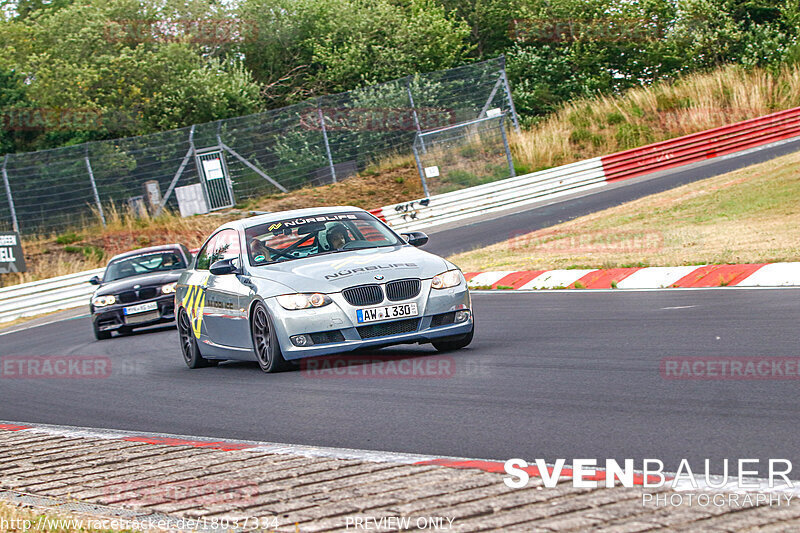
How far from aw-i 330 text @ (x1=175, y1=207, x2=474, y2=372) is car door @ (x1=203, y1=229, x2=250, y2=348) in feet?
0.04

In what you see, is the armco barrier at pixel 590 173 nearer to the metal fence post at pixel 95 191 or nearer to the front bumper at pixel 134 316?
the metal fence post at pixel 95 191

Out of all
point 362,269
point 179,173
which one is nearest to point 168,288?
point 362,269

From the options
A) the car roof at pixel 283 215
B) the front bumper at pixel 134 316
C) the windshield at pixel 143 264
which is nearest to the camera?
the car roof at pixel 283 215

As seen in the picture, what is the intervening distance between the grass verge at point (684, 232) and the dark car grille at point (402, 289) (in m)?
5.22

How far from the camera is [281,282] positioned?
9.21 metres

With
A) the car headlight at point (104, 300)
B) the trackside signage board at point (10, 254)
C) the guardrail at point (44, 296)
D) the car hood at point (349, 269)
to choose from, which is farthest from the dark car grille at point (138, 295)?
the trackside signage board at point (10, 254)

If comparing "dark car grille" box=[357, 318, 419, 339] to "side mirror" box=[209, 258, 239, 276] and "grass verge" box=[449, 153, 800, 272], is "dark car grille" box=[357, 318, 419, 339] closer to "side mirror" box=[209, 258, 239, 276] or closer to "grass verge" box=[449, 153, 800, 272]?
"side mirror" box=[209, 258, 239, 276]

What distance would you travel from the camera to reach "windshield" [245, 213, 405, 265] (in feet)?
33.0

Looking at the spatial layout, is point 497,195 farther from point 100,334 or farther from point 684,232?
point 100,334

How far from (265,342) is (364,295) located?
1104mm

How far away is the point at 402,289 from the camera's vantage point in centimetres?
901

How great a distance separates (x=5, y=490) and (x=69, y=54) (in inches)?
1714

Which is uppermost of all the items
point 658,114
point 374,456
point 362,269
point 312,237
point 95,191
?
point 95,191

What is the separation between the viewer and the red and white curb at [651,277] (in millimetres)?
11695
